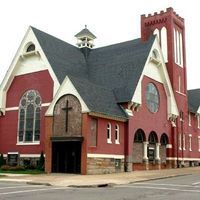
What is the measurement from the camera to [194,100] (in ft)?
191

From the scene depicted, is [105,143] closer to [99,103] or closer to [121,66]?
[99,103]

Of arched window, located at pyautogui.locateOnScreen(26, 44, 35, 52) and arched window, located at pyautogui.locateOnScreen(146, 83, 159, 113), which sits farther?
arched window, located at pyautogui.locateOnScreen(146, 83, 159, 113)

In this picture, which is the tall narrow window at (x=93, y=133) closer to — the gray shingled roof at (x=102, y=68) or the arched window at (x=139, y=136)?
the gray shingled roof at (x=102, y=68)

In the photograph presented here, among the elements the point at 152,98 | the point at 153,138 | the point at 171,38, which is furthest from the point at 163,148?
the point at 171,38

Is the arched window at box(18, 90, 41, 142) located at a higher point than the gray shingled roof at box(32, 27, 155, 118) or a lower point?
lower

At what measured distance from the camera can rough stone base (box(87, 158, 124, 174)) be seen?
32250mm

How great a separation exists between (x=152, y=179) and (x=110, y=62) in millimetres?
19780

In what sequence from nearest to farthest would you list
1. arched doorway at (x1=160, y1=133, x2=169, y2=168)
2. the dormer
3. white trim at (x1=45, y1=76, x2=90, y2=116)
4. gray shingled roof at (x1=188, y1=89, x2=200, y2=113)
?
white trim at (x1=45, y1=76, x2=90, y2=116), arched doorway at (x1=160, y1=133, x2=169, y2=168), the dormer, gray shingled roof at (x1=188, y1=89, x2=200, y2=113)

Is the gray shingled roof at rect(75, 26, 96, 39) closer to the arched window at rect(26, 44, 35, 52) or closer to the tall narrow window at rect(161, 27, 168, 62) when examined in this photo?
the tall narrow window at rect(161, 27, 168, 62)

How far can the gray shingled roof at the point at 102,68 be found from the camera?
35.2 metres

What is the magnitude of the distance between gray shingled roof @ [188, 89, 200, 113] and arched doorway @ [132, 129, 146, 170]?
15.6 meters

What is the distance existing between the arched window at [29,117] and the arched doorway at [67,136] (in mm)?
5346

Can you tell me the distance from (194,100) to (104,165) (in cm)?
2836

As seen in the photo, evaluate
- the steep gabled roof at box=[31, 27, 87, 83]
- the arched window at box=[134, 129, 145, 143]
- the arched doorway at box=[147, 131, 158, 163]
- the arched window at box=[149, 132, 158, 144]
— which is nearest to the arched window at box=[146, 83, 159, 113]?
the arched window at box=[149, 132, 158, 144]
